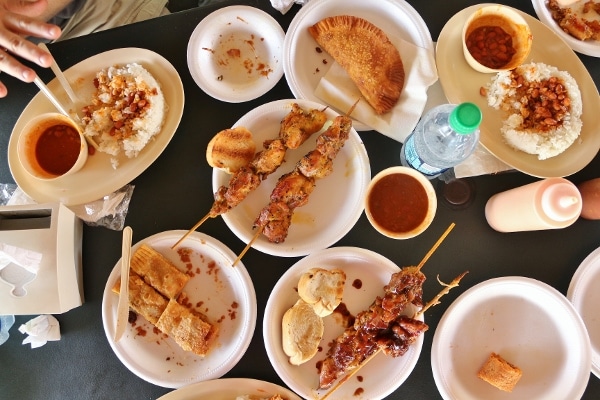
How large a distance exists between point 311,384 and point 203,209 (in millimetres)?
928

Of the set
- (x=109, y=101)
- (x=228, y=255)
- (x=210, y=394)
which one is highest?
(x=109, y=101)

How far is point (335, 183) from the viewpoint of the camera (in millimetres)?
2059

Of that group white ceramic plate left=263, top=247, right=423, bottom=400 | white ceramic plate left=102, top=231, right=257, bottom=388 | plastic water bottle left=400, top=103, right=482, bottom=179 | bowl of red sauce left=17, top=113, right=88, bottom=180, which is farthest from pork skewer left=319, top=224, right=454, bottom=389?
bowl of red sauce left=17, top=113, right=88, bottom=180

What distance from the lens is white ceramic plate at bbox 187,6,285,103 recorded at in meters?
2.10

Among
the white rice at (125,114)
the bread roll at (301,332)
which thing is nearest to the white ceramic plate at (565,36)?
the bread roll at (301,332)

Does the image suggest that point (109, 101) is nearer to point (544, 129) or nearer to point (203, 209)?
point (203, 209)

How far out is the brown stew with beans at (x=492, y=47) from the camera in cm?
207

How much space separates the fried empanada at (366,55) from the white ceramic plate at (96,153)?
740 mm

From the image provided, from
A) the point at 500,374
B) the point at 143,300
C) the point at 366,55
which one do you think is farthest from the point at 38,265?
the point at 500,374

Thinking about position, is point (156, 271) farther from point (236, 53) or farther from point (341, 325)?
point (236, 53)

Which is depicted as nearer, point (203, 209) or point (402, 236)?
point (402, 236)

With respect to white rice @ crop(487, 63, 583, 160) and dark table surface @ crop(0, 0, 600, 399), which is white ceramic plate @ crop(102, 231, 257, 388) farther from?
white rice @ crop(487, 63, 583, 160)

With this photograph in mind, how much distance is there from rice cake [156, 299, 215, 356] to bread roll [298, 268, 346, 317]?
46 cm

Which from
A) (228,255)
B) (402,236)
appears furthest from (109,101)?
(402,236)
